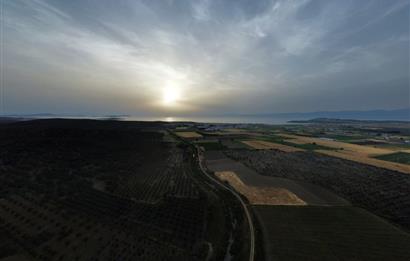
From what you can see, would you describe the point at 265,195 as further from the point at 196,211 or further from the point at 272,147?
the point at 272,147

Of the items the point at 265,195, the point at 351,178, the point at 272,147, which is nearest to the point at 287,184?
the point at 265,195

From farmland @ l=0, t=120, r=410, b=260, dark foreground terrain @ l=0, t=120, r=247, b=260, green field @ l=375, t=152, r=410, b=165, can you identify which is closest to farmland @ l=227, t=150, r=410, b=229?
farmland @ l=0, t=120, r=410, b=260

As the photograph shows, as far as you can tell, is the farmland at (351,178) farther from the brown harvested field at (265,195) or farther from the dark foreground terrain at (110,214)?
the dark foreground terrain at (110,214)

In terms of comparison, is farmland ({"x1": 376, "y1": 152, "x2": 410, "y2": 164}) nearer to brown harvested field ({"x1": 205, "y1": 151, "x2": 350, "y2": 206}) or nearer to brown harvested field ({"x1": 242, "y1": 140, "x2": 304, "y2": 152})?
brown harvested field ({"x1": 242, "y1": 140, "x2": 304, "y2": 152})

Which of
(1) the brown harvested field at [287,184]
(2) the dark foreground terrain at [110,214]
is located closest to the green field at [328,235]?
(1) the brown harvested field at [287,184]

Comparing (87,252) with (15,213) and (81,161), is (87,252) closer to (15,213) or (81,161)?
(15,213)

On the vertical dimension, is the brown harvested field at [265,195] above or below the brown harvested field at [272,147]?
below

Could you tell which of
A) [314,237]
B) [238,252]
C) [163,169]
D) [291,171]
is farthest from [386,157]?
[163,169]
